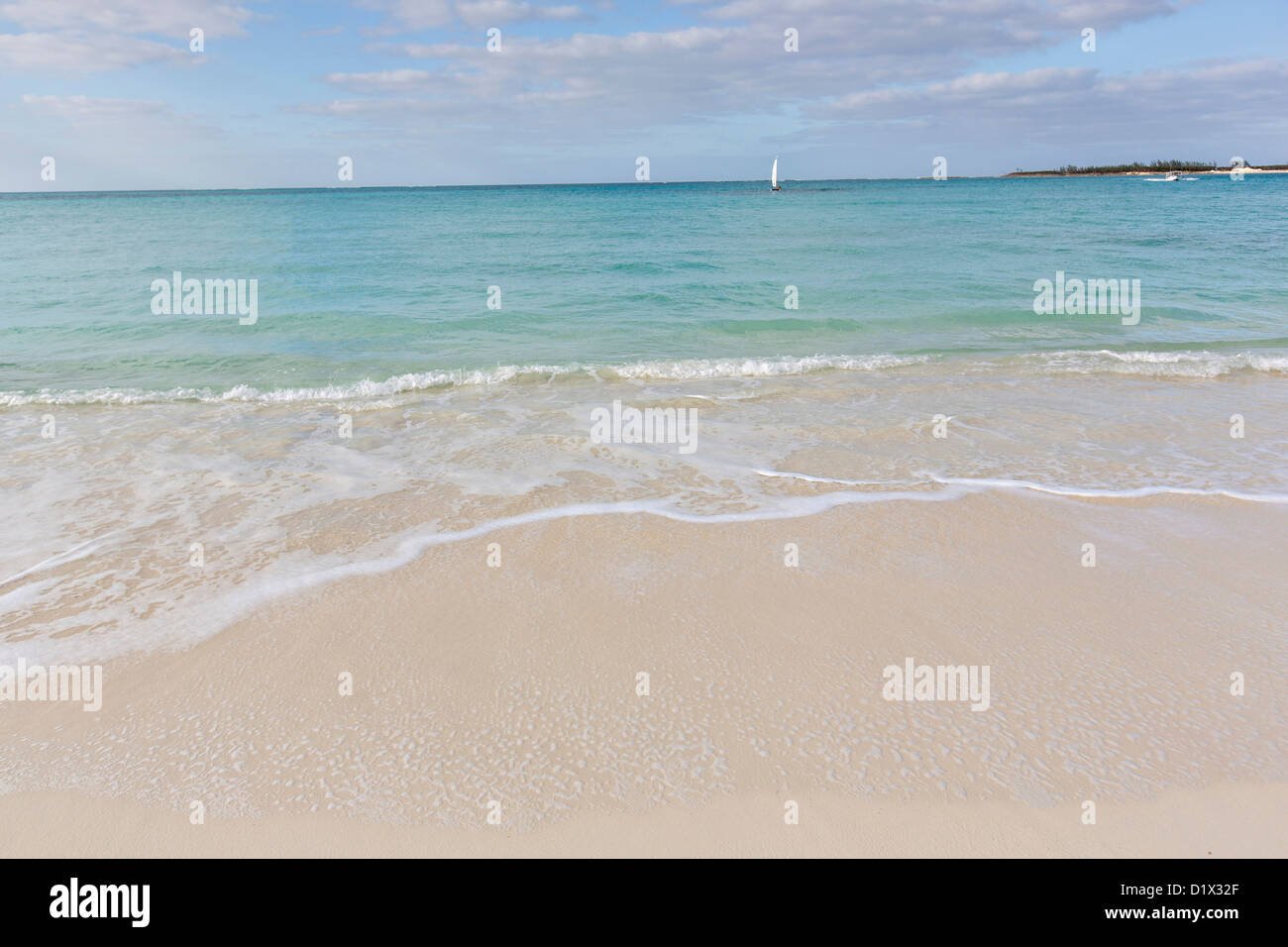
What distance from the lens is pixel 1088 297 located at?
1580cm

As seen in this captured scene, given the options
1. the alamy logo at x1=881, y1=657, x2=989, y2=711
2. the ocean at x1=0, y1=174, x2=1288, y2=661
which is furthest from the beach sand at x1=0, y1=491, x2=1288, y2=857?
the ocean at x1=0, y1=174, x2=1288, y2=661

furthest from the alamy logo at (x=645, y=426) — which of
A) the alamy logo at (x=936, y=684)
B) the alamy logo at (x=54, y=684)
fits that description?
the alamy logo at (x=54, y=684)

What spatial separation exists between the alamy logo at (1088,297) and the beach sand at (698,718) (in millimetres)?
11036

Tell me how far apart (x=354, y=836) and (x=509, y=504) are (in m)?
2.98

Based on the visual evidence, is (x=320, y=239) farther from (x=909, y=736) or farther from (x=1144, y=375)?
(x=909, y=736)

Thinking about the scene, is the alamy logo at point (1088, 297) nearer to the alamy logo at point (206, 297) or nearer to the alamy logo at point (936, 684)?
the alamy logo at point (936, 684)

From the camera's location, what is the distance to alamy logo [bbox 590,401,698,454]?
22.2 feet

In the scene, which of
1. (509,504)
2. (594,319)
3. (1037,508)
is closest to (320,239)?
(594,319)

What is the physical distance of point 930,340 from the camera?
12.0 metres

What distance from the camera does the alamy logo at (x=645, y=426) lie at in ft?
22.2
